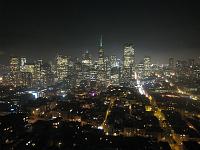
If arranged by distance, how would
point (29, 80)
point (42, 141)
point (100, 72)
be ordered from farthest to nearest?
point (100, 72)
point (29, 80)
point (42, 141)

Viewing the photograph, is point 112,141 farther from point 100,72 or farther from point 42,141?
point 100,72

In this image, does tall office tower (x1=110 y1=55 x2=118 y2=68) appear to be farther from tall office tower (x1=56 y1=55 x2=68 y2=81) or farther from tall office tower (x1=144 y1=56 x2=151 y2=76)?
tall office tower (x1=56 y1=55 x2=68 y2=81)

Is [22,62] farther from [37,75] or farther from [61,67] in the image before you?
[37,75]

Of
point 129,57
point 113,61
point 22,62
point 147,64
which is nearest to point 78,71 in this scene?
point 22,62

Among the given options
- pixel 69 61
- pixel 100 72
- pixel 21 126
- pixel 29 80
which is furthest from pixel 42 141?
pixel 69 61

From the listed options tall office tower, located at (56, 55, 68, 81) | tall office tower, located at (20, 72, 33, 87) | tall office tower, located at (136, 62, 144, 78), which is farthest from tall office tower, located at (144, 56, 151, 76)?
tall office tower, located at (20, 72, 33, 87)
